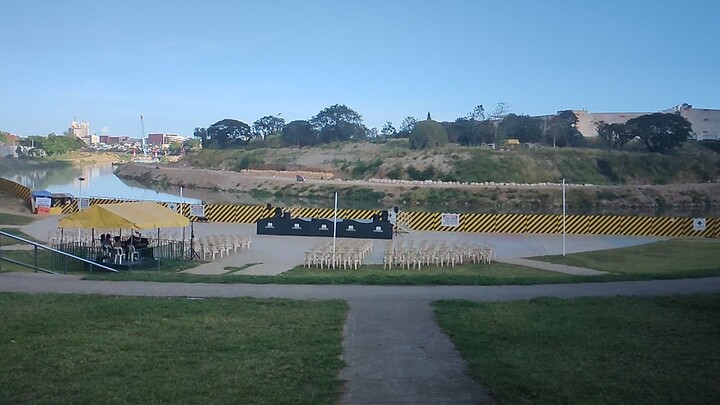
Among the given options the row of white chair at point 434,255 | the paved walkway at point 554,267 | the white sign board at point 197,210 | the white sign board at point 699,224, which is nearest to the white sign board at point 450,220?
the paved walkway at point 554,267

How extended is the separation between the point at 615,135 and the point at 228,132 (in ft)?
299

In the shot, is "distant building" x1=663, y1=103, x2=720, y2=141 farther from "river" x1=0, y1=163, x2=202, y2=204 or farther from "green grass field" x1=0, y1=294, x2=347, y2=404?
"green grass field" x1=0, y1=294, x2=347, y2=404

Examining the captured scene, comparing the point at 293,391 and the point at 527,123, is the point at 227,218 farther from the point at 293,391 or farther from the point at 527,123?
the point at 527,123

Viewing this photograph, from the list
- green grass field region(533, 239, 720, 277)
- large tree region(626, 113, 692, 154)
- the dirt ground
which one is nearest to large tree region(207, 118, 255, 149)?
the dirt ground

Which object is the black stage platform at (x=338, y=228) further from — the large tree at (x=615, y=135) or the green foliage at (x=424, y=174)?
the large tree at (x=615, y=135)

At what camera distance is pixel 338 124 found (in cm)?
15462

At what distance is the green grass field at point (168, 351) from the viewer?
264 inches

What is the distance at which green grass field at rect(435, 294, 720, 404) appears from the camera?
6.85m

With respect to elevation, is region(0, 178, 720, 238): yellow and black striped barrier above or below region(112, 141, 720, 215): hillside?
below

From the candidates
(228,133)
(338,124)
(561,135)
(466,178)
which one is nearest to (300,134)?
(338,124)

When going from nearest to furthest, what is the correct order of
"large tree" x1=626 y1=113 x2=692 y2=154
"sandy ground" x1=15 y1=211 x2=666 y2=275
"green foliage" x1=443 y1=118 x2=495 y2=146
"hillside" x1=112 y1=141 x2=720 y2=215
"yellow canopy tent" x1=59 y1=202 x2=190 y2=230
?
"yellow canopy tent" x1=59 y1=202 x2=190 y2=230, "sandy ground" x1=15 y1=211 x2=666 y2=275, "hillside" x1=112 y1=141 x2=720 y2=215, "large tree" x1=626 y1=113 x2=692 y2=154, "green foliage" x1=443 y1=118 x2=495 y2=146

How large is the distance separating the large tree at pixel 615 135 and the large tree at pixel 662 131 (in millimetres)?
3019

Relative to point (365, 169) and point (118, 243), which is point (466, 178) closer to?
point (365, 169)

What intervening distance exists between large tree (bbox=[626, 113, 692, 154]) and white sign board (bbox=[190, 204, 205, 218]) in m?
95.9
